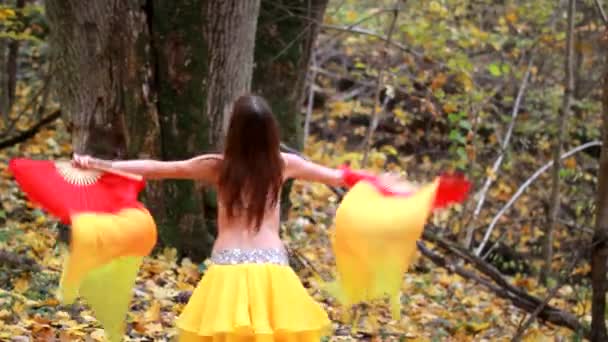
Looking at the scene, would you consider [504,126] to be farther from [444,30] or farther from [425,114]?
[444,30]

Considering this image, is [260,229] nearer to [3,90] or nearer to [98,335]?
[98,335]

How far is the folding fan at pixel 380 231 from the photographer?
4.46 metres

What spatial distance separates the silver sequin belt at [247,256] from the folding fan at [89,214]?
50cm

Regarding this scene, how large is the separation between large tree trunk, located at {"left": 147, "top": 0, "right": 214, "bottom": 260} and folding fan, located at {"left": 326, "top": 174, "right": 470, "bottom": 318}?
9.98ft

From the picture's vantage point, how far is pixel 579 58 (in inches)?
550

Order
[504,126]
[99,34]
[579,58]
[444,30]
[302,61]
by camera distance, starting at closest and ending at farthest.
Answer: [99,34] → [302,61] → [444,30] → [579,58] → [504,126]

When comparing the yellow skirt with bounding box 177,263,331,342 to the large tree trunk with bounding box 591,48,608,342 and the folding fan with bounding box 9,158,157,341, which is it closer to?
the folding fan with bounding box 9,158,157,341

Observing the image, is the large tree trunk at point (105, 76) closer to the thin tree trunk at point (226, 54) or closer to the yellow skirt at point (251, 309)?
the thin tree trunk at point (226, 54)

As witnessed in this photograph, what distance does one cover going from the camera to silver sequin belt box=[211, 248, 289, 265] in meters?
4.29

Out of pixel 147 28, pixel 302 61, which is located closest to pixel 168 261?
pixel 147 28

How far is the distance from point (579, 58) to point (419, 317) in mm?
7346

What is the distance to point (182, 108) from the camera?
7.38m

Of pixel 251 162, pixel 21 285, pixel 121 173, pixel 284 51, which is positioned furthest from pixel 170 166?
pixel 284 51

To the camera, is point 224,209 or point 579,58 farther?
point 579,58
